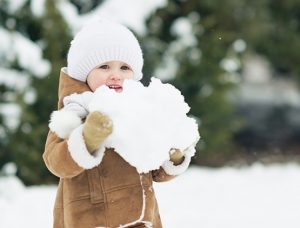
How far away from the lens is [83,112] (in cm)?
205

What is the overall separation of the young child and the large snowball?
0.22ft

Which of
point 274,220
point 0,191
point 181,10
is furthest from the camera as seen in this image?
point 181,10

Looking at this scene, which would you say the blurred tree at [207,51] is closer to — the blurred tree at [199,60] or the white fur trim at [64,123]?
the blurred tree at [199,60]

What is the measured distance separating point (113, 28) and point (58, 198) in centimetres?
66

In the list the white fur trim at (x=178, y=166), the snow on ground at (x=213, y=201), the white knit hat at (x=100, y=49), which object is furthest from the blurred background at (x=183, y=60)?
the white fur trim at (x=178, y=166)

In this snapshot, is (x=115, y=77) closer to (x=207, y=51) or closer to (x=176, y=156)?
(x=176, y=156)

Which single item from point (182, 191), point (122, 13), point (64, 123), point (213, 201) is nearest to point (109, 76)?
point (64, 123)

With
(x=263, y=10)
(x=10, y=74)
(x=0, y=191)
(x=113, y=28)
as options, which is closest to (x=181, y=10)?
(x=263, y=10)

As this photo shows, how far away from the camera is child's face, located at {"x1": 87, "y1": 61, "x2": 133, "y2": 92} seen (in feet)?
7.03

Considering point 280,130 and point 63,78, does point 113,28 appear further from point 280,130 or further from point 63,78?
point 280,130

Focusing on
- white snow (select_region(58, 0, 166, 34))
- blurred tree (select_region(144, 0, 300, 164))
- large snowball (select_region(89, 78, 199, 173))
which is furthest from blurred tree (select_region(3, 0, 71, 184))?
large snowball (select_region(89, 78, 199, 173))

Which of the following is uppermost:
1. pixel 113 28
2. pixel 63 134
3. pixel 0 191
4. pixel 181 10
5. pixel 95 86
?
pixel 181 10

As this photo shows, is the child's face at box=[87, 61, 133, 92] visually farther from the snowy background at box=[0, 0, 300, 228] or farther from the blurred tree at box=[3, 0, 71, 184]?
the blurred tree at box=[3, 0, 71, 184]

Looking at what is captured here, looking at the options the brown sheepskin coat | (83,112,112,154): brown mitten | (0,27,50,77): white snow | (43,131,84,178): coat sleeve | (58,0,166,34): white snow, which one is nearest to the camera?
(83,112,112,154): brown mitten
